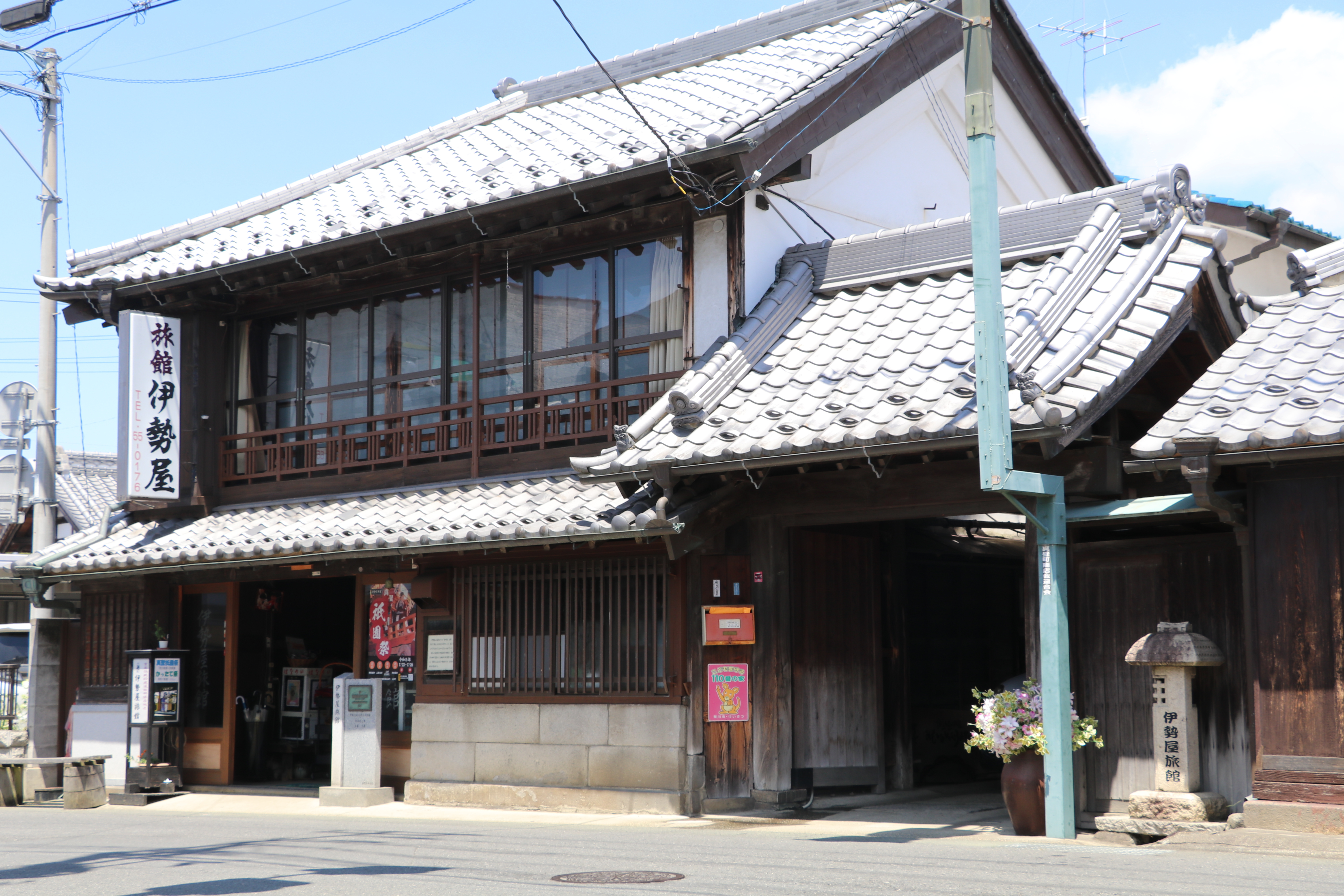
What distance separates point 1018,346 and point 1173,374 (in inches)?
115

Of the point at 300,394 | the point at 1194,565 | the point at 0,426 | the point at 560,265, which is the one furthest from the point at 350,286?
the point at 1194,565

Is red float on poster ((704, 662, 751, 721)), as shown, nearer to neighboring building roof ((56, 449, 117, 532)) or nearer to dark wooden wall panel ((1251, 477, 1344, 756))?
dark wooden wall panel ((1251, 477, 1344, 756))

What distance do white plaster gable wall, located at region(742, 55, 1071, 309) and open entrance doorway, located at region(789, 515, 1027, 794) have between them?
3.26m

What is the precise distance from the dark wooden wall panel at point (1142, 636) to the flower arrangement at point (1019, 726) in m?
0.27

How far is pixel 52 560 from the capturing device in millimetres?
17219

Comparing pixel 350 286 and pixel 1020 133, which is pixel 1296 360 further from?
pixel 350 286

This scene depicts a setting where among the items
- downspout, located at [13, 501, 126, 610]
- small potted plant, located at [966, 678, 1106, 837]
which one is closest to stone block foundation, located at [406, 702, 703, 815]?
small potted plant, located at [966, 678, 1106, 837]

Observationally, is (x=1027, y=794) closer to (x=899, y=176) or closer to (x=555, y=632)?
(x=555, y=632)

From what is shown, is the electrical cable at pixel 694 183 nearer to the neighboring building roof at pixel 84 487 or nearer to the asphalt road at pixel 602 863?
the asphalt road at pixel 602 863

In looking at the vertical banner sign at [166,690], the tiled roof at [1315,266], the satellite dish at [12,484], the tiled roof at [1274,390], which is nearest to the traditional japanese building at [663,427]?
the tiled roof at [1274,390]

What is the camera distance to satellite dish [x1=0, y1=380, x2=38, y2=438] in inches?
733

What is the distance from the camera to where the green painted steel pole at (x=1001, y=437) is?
9.95 meters

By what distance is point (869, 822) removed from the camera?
473 inches

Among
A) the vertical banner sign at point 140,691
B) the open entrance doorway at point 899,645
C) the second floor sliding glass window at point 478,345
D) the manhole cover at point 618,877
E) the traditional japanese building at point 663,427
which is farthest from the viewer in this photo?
the vertical banner sign at point 140,691
